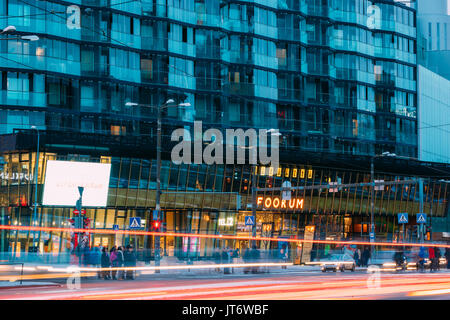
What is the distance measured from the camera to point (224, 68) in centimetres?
7156

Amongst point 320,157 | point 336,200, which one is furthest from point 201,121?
point 336,200

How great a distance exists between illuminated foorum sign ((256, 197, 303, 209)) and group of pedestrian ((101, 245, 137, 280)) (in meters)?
34.2

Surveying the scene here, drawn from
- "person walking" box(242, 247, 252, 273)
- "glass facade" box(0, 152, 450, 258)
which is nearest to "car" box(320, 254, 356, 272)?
"person walking" box(242, 247, 252, 273)

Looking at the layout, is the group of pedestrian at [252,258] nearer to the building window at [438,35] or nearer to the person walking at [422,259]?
the person walking at [422,259]

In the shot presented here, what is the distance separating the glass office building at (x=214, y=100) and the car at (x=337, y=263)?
22.9 feet

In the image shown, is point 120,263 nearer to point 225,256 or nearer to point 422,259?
point 225,256

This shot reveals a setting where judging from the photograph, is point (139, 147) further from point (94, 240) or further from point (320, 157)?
point (320, 157)

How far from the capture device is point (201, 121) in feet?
230

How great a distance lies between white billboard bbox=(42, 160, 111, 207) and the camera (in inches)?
2254

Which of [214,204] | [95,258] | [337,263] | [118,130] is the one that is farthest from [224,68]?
[95,258]

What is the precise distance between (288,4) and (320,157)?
1559 cm

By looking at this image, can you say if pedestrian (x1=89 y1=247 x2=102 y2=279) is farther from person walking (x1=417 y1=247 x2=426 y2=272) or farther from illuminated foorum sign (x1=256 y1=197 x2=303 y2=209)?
illuminated foorum sign (x1=256 y1=197 x2=303 y2=209)

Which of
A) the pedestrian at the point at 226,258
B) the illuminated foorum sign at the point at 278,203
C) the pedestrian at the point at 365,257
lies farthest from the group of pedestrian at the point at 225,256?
the illuminated foorum sign at the point at 278,203

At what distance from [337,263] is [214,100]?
29.2m
